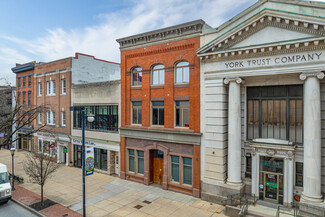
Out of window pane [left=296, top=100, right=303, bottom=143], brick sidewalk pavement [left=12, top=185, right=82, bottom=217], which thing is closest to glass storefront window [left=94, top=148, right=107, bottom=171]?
brick sidewalk pavement [left=12, top=185, right=82, bottom=217]

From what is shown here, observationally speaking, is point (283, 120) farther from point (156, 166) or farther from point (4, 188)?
point (4, 188)

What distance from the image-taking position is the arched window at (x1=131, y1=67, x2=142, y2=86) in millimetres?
20484

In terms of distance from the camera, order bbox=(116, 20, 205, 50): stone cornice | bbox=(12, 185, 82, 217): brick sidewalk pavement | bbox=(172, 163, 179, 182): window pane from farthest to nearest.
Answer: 1. bbox=(172, 163, 179, 182): window pane
2. bbox=(116, 20, 205, 50): stone cornice
3. bbox=(12, 185, 82, 217): brick sidewalk pavement

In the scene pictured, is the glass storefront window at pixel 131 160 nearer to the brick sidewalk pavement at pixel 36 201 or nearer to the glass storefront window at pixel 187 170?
the glass storefront window at pixel 187 170

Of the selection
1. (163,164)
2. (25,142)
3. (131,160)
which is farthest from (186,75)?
(25,142)

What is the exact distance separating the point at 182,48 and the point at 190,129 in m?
6.67

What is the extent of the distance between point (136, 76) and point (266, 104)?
1161 cm

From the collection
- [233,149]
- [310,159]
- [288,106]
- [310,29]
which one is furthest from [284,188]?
[310,29]

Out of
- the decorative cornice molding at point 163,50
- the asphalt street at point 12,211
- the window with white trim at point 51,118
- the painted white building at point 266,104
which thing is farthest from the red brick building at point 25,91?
the painted white building at point 266,104

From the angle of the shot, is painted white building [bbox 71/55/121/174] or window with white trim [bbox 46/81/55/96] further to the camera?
window with white trim [bbox 46/81/55/96]

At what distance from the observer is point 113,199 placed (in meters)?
16.5

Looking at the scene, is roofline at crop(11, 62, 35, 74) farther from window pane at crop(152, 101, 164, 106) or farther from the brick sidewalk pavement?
window pane at crop(152, 101, 164, 106)

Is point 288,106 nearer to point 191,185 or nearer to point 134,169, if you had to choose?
point 191,185

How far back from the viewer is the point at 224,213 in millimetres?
14062
